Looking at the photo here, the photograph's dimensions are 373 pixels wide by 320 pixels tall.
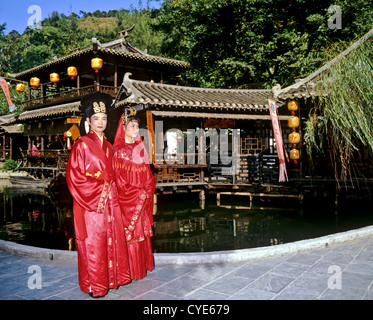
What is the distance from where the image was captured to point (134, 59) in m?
18.5

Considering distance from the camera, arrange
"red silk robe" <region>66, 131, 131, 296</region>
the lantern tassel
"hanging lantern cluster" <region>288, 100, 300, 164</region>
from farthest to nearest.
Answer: "hanging lantern cluster" <region>288, 100, 300, 164</region>
the lantern tassel
"red silk robe" <region>66, 131, 131, 296</region>

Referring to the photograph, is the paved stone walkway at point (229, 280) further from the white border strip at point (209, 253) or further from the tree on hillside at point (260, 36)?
the tree on hillside at point (260, 36)

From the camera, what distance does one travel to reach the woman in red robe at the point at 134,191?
384 cm

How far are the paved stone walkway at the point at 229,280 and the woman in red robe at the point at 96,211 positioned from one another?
0.22 metres

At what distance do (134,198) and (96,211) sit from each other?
0.60 metres

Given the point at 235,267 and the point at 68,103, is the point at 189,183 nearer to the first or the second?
the point at 235,267

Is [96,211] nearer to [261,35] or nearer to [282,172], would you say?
[282,172]

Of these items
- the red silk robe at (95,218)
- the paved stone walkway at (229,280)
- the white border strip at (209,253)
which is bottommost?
the paved stone walkway at (229,280)

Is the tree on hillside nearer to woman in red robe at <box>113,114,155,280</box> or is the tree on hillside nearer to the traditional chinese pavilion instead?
the traditional chinese pavilion

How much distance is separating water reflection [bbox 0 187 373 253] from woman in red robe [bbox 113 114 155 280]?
9.25 feet

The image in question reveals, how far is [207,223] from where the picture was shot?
9.23m

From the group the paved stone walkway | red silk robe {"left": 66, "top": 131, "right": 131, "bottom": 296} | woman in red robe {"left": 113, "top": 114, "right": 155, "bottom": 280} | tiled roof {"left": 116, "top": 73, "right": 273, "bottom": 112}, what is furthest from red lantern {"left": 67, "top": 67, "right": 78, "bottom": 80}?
red silk robe {"left": 66, "top": 131, "right": 131, "bottom": 296}

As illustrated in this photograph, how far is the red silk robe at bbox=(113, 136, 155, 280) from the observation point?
383 cm

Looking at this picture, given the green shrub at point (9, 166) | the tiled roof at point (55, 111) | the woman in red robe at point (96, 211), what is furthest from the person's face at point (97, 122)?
the green shrub at point (9, 166)
